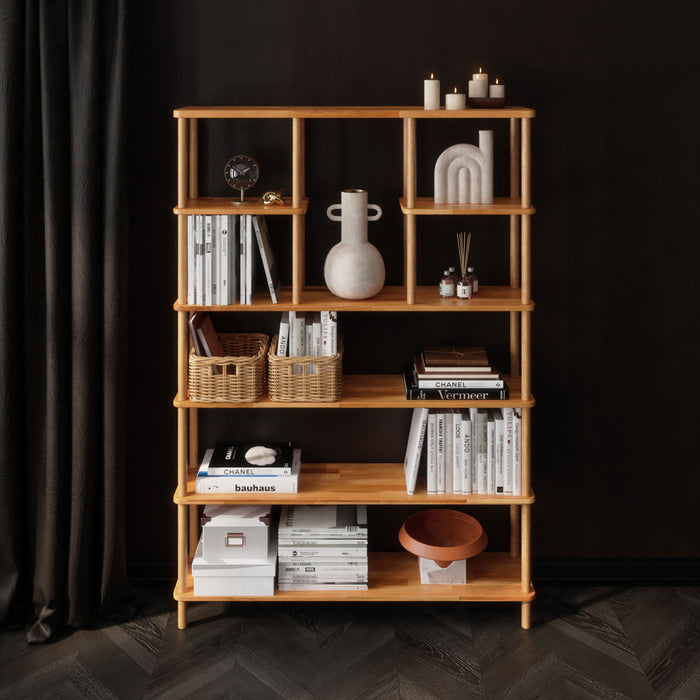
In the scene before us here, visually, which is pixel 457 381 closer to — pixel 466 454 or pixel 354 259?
pixel 466 454

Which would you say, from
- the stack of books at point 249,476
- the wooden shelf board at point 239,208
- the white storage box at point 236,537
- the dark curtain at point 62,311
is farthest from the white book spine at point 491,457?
the dark curtain at point 62,311

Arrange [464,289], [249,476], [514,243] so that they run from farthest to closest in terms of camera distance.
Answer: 1. [514,243]
2. [249,476]
3. [464,289]

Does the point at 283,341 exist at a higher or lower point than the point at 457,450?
higher

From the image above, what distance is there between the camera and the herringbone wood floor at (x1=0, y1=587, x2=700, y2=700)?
2.82 meters

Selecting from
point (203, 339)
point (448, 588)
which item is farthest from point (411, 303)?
point (448, 588)

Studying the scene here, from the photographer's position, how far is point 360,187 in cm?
321

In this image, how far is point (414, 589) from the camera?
3.16m

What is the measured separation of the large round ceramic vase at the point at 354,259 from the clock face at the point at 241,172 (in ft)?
0.96

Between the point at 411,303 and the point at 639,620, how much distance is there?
1246mm

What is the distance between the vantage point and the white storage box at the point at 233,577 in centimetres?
310

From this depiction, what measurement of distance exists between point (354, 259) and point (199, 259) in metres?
0.45

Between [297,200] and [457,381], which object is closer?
[297,200]

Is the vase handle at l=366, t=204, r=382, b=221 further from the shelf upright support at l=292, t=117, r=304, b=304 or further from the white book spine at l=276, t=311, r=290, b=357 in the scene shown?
→ the white book spine at l=276, t=311, r=290, b=357

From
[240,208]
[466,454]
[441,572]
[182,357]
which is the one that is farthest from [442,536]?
[240,208]
